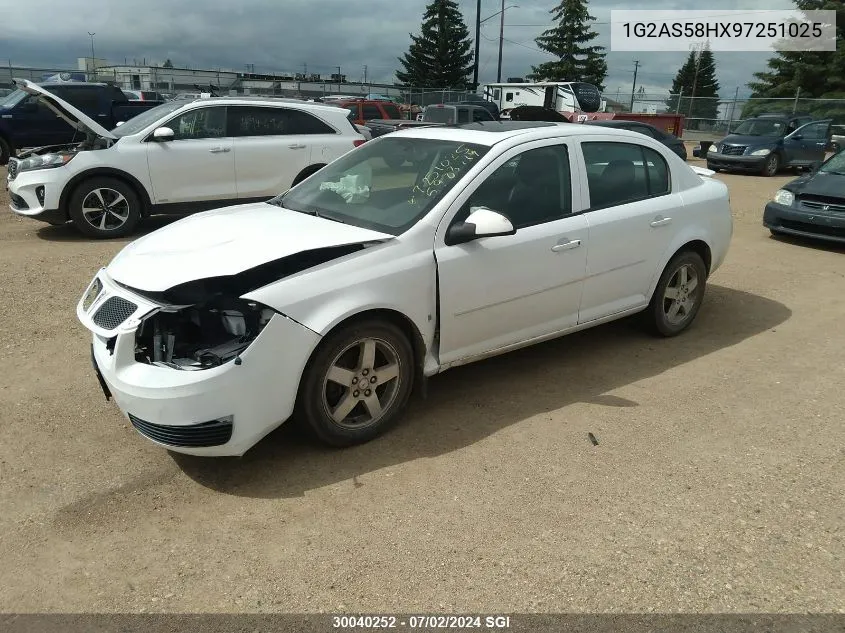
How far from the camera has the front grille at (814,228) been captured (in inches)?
348

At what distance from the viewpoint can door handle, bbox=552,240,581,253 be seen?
4.29 meters

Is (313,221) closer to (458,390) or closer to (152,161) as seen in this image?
(458,390)

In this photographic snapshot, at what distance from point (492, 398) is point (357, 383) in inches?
44.1

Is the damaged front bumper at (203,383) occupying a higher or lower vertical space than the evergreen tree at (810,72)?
lower

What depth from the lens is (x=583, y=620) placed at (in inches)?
100.0

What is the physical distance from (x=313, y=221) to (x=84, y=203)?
225 inches

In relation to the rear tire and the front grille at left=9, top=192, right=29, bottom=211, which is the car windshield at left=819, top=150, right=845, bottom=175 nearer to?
the front grille at left=9, top=192, right=29, bottom=211

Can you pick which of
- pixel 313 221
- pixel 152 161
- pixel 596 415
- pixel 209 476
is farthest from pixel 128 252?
pixel 152 161

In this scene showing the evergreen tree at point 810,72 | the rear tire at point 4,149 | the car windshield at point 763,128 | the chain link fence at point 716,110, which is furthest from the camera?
the evergreen tree at point 810,72

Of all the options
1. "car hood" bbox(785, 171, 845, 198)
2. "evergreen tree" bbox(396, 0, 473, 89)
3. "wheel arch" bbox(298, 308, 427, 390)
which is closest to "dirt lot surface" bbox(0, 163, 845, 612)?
"wheel arch" bbox(298, 308, 427, 390)

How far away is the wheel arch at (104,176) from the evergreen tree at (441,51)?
179 feet

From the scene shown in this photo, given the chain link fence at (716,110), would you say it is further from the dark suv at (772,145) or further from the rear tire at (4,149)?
the rear tire at (4,149)

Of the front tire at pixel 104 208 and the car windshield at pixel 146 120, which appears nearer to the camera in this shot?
the front tire at pixel 104 208

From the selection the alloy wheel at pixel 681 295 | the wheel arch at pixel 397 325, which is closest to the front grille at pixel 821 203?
the alloy wheel at pixel 681 295
